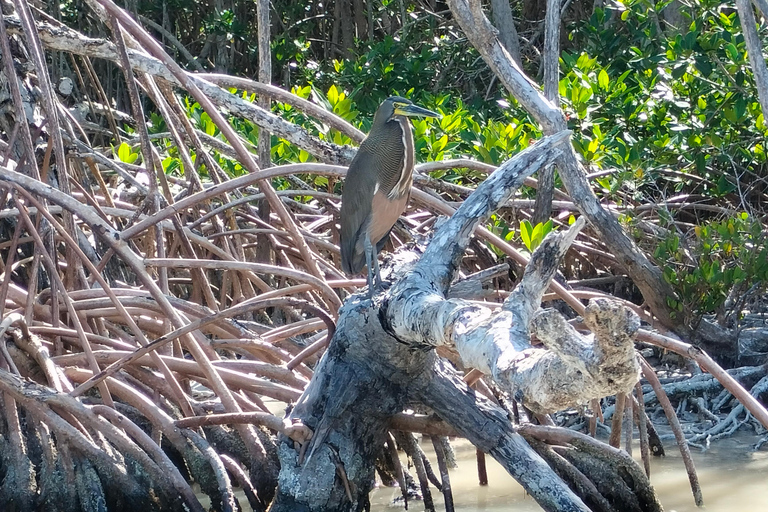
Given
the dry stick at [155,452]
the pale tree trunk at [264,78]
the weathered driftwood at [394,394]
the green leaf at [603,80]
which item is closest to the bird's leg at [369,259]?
the weathered driftwood at [394,394]

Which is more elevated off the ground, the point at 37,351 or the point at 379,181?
the point at 379,181

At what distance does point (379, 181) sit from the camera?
400 centimetres

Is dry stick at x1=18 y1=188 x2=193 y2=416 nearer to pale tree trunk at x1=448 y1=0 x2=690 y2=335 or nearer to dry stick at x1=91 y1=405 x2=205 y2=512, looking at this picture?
dry stick at x1=91 y1=405 x2=205 y2=512

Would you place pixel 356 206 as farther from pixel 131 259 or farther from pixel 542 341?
pixel 542 341

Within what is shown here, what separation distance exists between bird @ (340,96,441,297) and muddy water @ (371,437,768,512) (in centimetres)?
97

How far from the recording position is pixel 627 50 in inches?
257

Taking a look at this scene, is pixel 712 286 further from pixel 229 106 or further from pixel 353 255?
pixel 229 106

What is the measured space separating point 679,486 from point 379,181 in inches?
69.9

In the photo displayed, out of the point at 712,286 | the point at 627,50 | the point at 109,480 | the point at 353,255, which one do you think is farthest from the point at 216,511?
the point at 627,50

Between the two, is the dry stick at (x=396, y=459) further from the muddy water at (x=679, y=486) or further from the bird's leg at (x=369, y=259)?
the bird's leg at (x=369, y=259)

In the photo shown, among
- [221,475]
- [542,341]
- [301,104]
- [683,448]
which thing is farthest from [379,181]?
[542,341]

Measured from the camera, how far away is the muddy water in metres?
3.57

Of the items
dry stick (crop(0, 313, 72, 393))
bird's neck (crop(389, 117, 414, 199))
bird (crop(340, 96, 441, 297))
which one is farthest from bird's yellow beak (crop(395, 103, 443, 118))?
dry stick (crop(0, 313, 72, 393))

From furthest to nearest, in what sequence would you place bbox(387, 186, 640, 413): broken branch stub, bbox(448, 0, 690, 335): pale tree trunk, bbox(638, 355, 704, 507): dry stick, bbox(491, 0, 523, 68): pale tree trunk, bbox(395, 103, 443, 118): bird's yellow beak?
1. bbox(491, 0, 523, 68): pale tree trunk
2. bbox(395, 103, 443, 118): bird's yellow beak
3. bbox(448, 0, 690, 335): pale tree trunk
4. bbox(638, 355, 704, 507): dry stick
5. bbox(387, 186, 640, 413): broken branch stub
